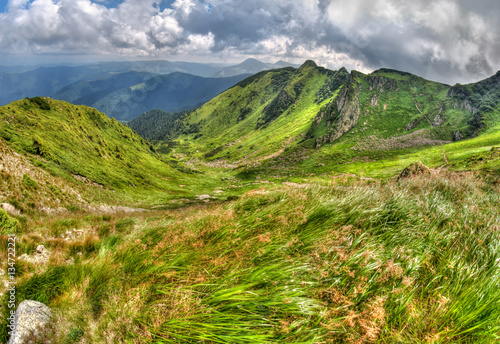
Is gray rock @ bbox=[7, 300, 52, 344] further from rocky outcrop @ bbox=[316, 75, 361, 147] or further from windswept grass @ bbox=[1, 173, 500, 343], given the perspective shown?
rocky outcrop @ bbox=[316, 75, 361, 147]

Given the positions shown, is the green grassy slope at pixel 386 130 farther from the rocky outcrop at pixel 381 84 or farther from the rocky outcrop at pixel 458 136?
the rocky outcrop at pixel 381 84

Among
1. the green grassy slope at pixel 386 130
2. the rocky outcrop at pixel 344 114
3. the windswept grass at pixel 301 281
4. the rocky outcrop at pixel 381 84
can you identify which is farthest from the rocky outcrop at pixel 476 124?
the windswept grass at pixel 301 281

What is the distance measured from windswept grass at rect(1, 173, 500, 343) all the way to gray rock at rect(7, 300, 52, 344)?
171 millimetres

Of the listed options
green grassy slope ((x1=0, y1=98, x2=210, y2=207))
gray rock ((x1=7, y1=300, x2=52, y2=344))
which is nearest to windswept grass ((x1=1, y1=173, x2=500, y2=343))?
gray rock ((x1=7, y1=300, x2=52, y2=344))

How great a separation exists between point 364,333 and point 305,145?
168956mm

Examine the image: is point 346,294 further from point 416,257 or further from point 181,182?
point 181,182

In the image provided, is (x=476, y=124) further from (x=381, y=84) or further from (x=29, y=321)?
(x=29, y=321)

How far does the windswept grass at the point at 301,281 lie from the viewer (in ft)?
8.87

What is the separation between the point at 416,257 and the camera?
3.48 metres

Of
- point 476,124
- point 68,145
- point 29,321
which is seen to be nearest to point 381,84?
point 476,124

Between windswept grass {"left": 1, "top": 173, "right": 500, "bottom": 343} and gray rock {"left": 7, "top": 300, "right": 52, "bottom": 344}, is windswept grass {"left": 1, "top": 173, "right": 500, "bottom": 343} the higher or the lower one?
the higher one

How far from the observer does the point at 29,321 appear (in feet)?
10.9

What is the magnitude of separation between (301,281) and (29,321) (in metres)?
4.26

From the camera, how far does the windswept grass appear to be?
2.70 metres
